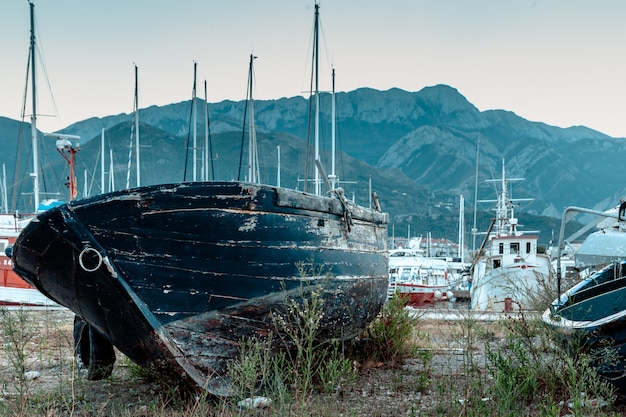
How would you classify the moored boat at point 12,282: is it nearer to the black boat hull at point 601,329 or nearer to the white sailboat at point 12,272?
the white sailboat at point 12,272

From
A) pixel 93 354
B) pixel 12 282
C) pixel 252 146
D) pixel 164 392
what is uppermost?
pixel 252 146

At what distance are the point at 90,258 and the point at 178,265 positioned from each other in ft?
2.17

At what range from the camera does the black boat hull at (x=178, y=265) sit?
489cm

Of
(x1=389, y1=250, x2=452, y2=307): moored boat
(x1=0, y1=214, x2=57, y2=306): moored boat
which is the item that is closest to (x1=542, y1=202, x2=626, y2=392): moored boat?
(x1=0, y1=214, x2=57, y2=306): moored boat

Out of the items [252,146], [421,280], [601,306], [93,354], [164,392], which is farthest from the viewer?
[421,280]

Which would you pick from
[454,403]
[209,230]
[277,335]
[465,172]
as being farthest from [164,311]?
[465,172]

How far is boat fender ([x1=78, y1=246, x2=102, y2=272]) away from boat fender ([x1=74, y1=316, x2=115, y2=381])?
1241 millimetres

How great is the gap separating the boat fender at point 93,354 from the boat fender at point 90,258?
48.9 inches

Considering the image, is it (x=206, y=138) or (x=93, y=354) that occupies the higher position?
(x=206, y=138)

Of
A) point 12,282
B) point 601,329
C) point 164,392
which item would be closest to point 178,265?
point 164,392

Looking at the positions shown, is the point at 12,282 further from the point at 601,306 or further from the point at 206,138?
the point at 601,306

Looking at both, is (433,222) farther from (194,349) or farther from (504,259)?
(194,349)

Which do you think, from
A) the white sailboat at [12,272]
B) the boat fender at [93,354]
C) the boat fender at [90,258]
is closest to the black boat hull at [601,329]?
the boat fender at [90,258]

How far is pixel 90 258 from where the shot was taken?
4867mm
